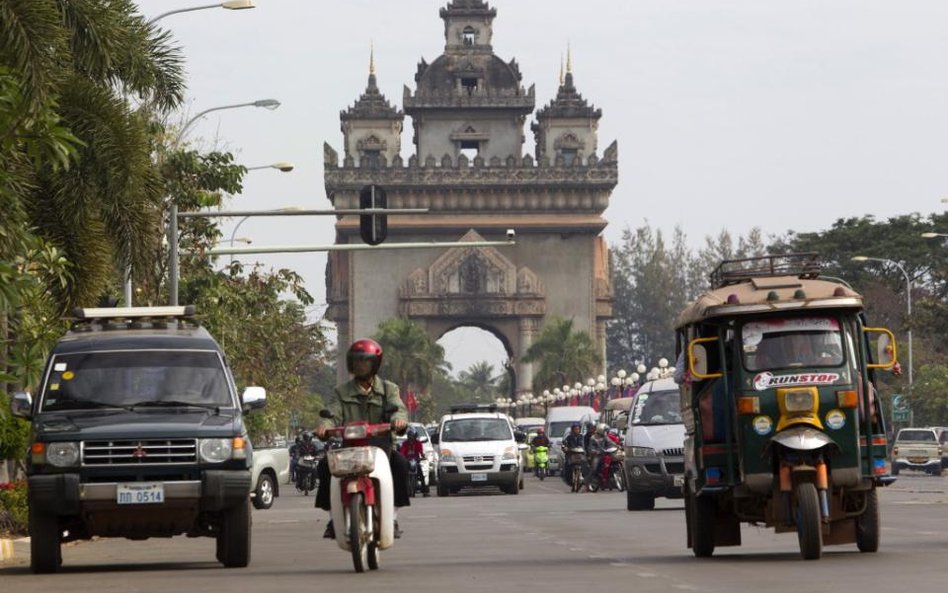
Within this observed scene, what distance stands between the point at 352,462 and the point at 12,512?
9.70 metres

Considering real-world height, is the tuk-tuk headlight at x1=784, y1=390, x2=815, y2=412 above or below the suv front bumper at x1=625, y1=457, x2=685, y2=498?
below

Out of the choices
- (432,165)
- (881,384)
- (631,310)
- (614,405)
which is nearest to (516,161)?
(432,165)

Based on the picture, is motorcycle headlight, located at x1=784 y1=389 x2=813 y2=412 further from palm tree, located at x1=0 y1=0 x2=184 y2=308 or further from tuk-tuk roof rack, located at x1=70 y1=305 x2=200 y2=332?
palm tree, located at x1=0 y1=0 x2=184 y2=308

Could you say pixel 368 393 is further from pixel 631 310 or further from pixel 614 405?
pixel 631 310

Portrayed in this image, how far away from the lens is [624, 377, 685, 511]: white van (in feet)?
108

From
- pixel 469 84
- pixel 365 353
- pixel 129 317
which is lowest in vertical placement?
pixel 365 353

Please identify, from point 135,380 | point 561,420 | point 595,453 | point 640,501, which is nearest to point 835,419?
point 135,380

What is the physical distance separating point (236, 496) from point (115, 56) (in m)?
11.9

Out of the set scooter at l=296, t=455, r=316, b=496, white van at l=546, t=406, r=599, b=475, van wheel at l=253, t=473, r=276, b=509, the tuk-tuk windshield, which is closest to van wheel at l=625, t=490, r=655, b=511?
van wheel at l=253, t=473, r=276, b=509

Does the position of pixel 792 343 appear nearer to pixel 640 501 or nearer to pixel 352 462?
pixel 352 462

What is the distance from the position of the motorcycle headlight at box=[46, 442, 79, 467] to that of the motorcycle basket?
7.74 ft

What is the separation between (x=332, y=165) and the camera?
5032 inches

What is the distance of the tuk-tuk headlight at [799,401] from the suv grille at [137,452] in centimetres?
486

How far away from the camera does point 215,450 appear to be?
59.1 ft
